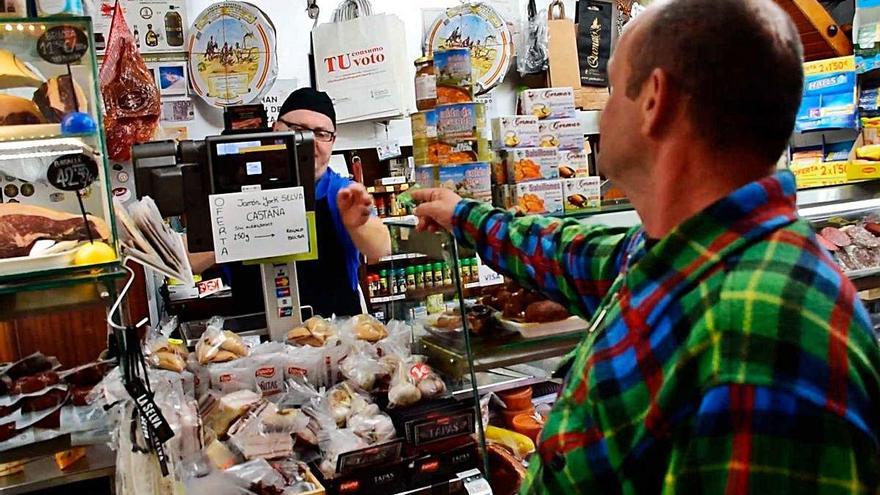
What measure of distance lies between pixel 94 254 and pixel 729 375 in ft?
3.72

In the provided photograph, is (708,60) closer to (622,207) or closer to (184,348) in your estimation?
(622,207)

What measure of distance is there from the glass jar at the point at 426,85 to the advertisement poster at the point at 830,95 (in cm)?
235

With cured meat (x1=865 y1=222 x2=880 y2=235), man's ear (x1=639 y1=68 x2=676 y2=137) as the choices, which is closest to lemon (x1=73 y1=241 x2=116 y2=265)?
man's ear (x1=639 y1=68 x2=676 y2=137)

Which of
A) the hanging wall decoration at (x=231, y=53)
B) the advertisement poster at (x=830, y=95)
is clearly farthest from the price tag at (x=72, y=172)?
the hanging wall decoration at (x=231, y=53)

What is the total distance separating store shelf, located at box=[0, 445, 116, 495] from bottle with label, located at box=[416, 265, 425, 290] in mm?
787

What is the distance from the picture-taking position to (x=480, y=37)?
477cm

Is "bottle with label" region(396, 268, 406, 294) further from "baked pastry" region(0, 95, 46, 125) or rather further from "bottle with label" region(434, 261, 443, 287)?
"baked pastry" region(0, 95, 46, 125)

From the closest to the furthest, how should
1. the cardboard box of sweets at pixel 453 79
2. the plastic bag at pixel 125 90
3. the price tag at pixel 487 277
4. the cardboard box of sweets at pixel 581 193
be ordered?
the cardboard box of sweets at pixel 453 79 → the price tag at pixel 487 277 → the cardboard box of sweets at pixel 581 193 → the plastic bag at pixel 125 90

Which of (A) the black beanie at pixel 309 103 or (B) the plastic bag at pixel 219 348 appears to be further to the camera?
(A) the black beanie at pixel 309 103

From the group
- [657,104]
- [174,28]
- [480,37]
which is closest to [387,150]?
[480,37]

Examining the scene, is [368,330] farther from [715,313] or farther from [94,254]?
[715,313]

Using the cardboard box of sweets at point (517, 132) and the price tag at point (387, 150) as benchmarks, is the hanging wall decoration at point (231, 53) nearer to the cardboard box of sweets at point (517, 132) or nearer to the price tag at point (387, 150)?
the price tag at point (387, 150)

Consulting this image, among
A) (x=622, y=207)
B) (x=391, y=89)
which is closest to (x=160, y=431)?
(x=622, y=207)

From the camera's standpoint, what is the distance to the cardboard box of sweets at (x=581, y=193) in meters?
2.05
